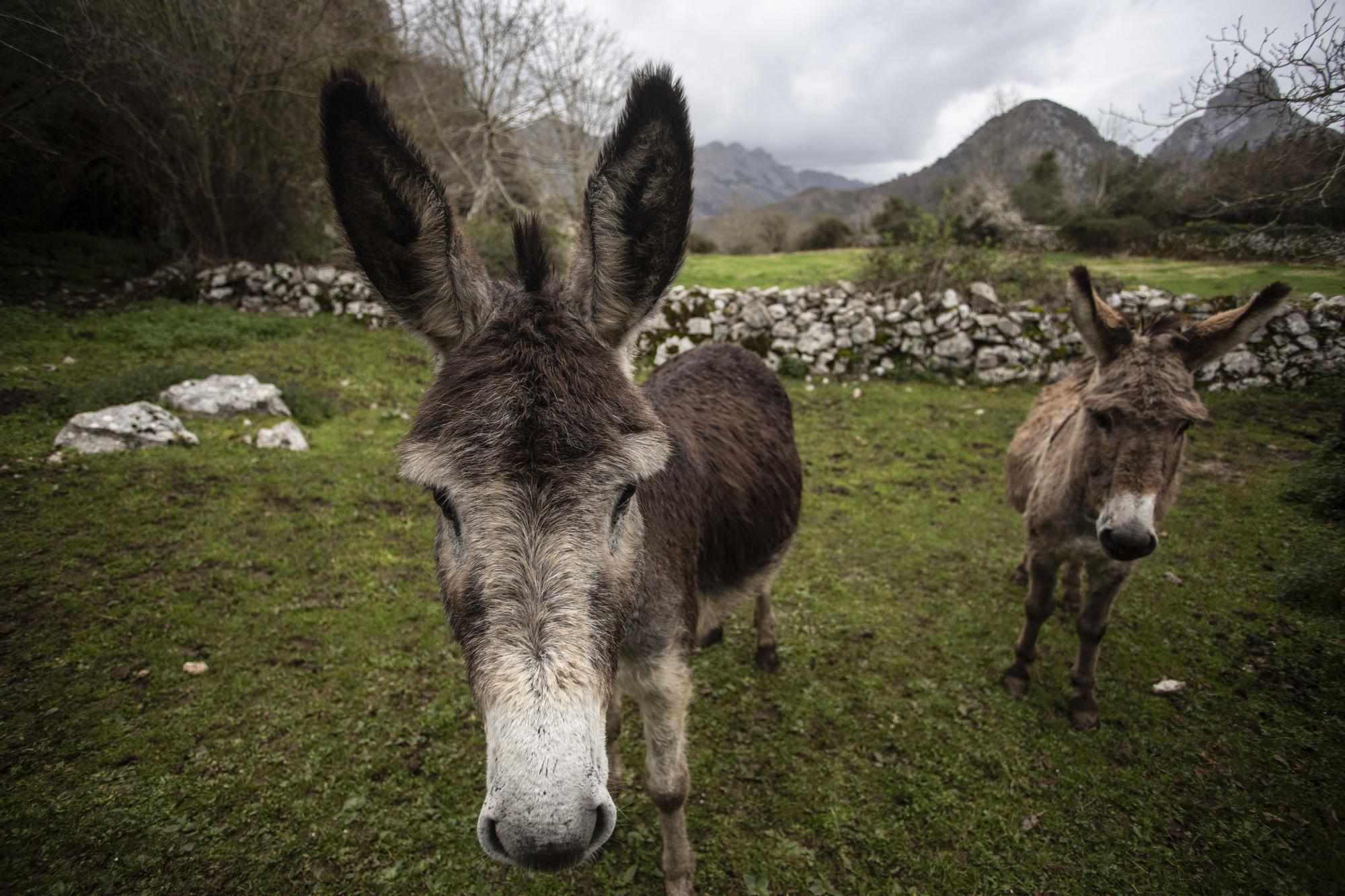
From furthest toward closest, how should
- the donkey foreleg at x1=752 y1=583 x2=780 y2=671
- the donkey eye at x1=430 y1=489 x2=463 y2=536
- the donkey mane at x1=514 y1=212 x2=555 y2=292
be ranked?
the donkey foreleg at x1=752 y1=583 x2=780 y2=671 < the donkey mane at x1=514 y1=212 x2=555 y2=292 < the donkey eye at x1=430 y1=489 x2=463 y2=536

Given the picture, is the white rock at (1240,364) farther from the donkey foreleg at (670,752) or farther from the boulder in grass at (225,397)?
the boulder in grass at (225,397)

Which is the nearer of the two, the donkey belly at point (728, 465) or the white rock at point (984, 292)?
the donkey belly at point (728, 465)

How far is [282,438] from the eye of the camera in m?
7.80

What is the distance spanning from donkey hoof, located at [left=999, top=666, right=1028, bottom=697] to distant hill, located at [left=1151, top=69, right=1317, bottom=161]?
426cm

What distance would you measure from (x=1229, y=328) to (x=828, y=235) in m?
29.9

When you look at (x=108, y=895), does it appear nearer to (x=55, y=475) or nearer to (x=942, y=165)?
(x=55, y=475)

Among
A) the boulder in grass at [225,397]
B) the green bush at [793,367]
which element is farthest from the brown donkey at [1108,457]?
the boulder in grass at [225,397]

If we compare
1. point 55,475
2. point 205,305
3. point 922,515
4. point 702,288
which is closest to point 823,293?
point 702,288

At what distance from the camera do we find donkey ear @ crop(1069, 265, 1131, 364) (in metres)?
3.66

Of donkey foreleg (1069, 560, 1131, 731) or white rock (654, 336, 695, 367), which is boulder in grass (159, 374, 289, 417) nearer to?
white rock (654, 336, 695, 367)

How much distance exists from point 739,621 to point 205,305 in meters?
16.4

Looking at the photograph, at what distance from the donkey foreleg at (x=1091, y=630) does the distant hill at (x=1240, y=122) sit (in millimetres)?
3049

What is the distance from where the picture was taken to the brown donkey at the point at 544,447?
1478 mm

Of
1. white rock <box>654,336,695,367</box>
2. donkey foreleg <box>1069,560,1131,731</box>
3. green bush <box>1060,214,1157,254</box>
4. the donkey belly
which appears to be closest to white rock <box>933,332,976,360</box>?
green bush <box>1060,214,1157,254</box>
